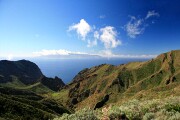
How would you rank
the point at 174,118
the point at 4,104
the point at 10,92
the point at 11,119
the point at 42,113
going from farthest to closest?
the point at 10,92, the point at 42,113, the point at 4,104, the point at 11,119, the point at 174,118

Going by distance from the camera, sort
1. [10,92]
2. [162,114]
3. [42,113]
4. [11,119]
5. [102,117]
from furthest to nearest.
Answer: [10,92]
[42,113]
[11,119]
[102,117]
[162,114]

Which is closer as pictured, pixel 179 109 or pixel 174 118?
pixel 174 118

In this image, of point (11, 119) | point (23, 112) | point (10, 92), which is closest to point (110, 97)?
point (10, 92)

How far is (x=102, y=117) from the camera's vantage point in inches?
591

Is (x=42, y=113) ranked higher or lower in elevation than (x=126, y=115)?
lower

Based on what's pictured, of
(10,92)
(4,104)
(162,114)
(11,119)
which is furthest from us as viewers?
(10,92)

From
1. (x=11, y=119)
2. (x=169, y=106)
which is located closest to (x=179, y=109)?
(x=169, y=106)

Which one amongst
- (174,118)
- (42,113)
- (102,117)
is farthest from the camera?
(42,113)

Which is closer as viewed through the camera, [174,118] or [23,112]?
[174,118]

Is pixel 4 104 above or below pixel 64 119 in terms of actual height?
below

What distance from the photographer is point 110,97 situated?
187375 millimetres

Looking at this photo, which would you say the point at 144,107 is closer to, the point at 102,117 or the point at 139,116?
the point at 139,116

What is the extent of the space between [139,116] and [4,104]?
10267 centimetres

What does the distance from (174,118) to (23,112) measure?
104074mm
